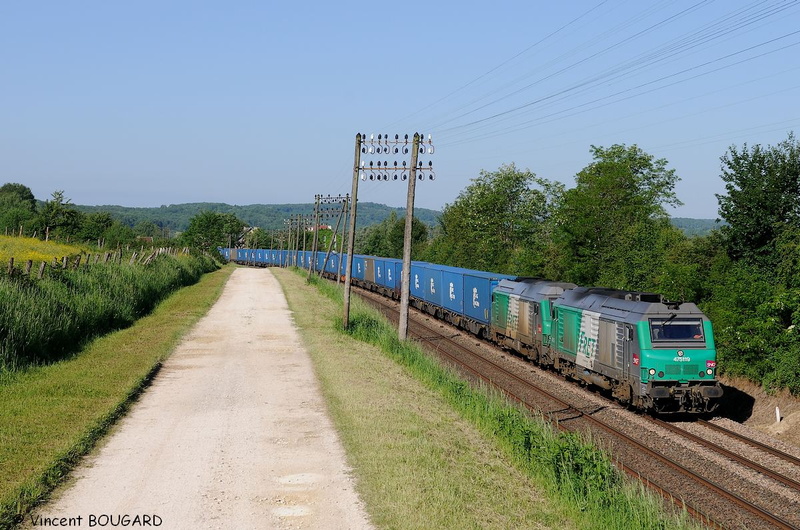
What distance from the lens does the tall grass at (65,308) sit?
786 inches

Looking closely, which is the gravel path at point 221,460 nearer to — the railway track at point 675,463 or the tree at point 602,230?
the railway track at point 675,463

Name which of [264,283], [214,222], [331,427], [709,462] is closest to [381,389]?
[331,427]

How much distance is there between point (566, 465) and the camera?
42.9 ft

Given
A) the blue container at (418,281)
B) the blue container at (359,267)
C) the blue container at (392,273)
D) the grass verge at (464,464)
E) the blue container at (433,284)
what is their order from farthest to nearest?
1. the blue container at (359,267)
2. the blue container at (392,273)
3. the blue container at (418,281)
4. the blue container at (433,284)
5. the grass verge at (464,464)

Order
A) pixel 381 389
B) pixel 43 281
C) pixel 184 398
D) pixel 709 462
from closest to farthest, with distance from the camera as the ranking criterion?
pixel 709 462 < pixel 184 398 < pixel 381 389 < pixel 43 281

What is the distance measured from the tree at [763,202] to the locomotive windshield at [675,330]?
32.5 feet

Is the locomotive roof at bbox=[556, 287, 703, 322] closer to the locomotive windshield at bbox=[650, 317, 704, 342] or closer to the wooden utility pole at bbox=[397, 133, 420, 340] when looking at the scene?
the locomotive windshield at bbox=[650, 317, 704, 342]

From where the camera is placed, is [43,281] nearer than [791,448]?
No

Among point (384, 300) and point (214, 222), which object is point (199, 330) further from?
point (214, 222)

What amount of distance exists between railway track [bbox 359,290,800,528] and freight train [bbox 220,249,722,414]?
37.6 inches

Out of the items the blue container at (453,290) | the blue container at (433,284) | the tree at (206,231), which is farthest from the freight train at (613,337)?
the tree at (206,231)

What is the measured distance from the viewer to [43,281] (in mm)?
25781

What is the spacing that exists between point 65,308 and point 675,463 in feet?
64.6

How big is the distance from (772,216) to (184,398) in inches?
935
